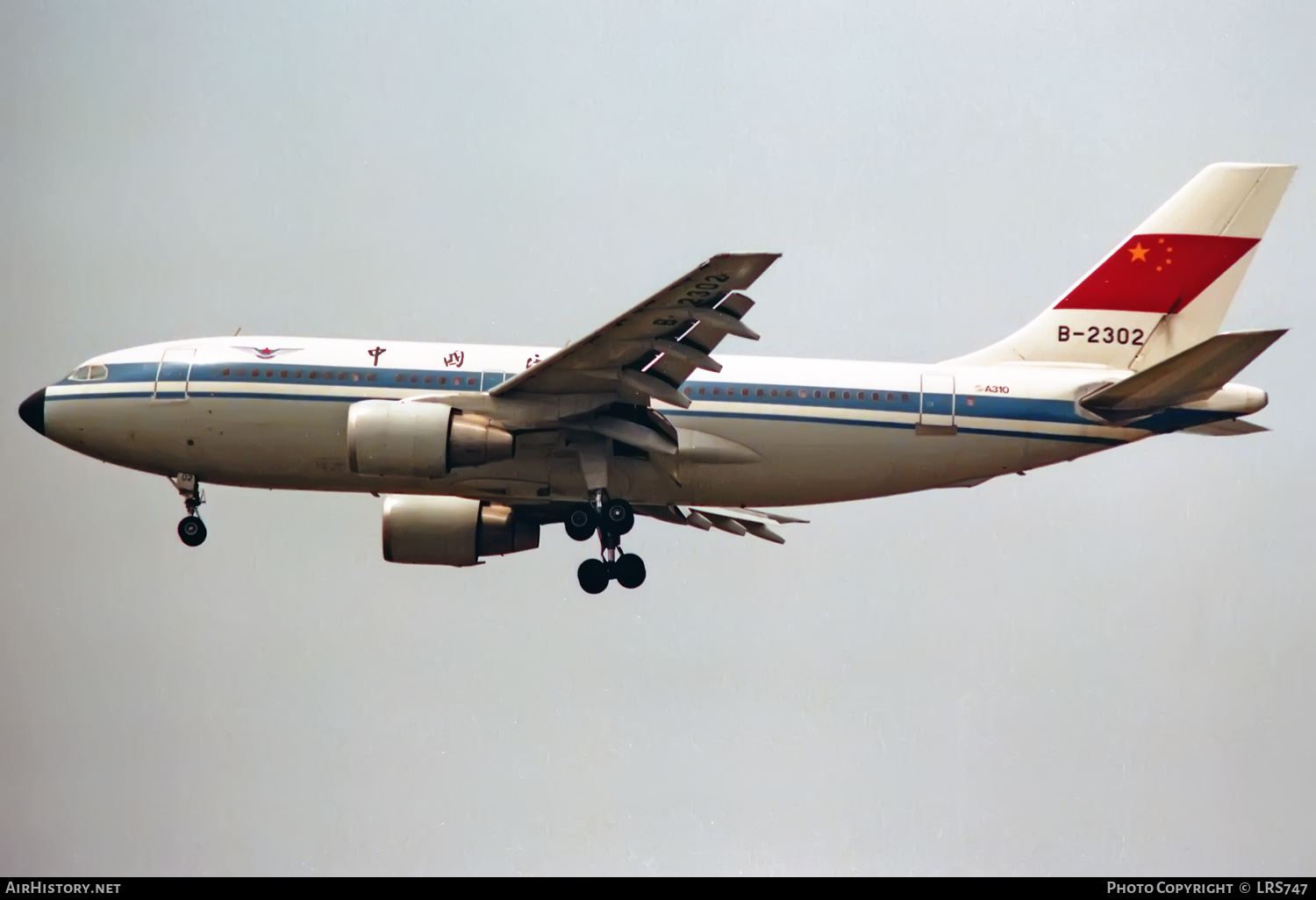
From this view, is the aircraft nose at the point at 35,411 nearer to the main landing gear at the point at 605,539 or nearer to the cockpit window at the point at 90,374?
the cockpit window at the point at 90,374

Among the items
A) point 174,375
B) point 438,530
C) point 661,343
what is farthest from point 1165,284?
point 174,375

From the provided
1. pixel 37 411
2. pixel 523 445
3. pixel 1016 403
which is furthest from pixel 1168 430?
pixel 37 411

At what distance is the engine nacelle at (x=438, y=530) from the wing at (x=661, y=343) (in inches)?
197

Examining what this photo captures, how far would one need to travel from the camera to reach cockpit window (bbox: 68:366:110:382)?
130ft

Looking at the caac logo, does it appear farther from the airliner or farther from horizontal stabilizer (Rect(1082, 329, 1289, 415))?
horizontal stabilizer (Rect(1082, 329, 1289, 415))

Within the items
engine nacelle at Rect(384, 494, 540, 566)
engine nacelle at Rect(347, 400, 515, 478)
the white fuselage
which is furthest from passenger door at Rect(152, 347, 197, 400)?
engine nacelle at Rect(384, 494, 540, 566)

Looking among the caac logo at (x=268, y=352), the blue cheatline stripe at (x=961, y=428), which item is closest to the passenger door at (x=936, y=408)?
the blue cheatline stripe at (x=961, y=428)

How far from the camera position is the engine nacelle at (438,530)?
41.1 meters

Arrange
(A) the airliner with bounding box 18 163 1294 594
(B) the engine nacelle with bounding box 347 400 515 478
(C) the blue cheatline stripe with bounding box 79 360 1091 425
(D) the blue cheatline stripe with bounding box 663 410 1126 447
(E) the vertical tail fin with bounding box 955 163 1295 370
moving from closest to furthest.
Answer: (B) the engine nacelle with bounding box 347 400 515 478, (A) the airliner with bounding box 18 163 1294 594, (D) the blue cheatline stripe with bounding box 663 410 1126 447, (C) the blue cheatline stripe with bounding box 79 360 1091 425, (E) the vertical tail fin with bounding box 955 163 1295 370

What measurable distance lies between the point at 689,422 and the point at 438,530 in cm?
661

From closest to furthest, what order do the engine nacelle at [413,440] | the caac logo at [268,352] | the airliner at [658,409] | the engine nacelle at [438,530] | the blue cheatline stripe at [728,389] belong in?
the engine nacelle at [413,440] < the airliner at [658,409] < the blue cheatline stripe at [728,389] < the caac logo at [268,352] < the engine nacelle at [438,530]

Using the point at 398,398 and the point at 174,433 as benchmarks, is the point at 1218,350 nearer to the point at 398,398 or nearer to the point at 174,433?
the point at 398,398

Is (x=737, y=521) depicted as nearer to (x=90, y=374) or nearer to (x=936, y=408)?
(x=936, y=408)

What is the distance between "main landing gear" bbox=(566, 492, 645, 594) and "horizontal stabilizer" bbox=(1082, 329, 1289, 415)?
9.59 metres
